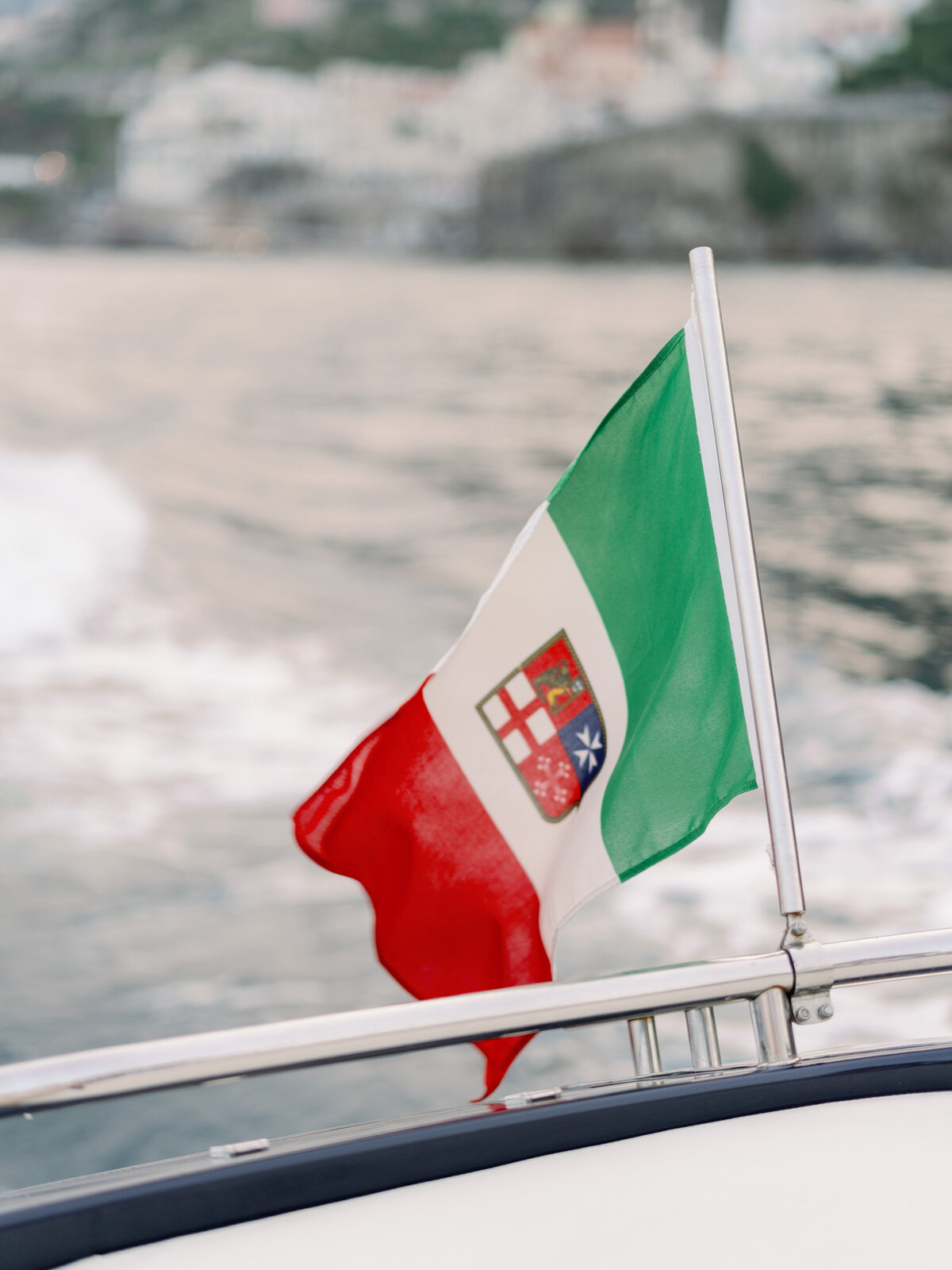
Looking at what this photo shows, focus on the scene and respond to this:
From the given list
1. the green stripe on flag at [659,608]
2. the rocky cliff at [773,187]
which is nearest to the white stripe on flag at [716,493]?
the green stripe on flag at [659,608]

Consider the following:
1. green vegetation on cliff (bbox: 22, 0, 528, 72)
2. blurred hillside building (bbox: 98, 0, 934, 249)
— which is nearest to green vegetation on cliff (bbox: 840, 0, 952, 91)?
blurred hillside building (bbox: 98, 0, 934, 249)

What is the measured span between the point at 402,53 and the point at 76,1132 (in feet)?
346

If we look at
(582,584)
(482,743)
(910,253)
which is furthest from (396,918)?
(910,253)

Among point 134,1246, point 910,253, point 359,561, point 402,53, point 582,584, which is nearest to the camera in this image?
point 134,1246

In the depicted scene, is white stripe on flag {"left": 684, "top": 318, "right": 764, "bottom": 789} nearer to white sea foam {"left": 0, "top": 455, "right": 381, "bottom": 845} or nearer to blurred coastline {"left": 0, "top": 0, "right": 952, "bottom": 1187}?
blurred coastline {"left": 0, "top": 0, "right": 952, "bottom": 1187}

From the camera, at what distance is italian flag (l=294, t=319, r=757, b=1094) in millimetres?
1523

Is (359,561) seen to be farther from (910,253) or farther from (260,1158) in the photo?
(910,253)

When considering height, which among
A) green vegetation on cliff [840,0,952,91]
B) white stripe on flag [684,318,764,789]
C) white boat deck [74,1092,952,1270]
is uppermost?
green vegetation on cliff [840,0,952,91]

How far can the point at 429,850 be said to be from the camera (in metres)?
1.55

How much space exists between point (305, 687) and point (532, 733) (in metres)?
6.13

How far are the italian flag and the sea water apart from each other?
6.06 feet

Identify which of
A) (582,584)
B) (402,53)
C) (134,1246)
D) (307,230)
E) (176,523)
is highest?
(402,53)

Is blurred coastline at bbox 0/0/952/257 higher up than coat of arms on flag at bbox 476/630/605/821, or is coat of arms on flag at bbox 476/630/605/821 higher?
blurred coastline at bbox 0/0/952/257

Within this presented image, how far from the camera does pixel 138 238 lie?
3317 inches
